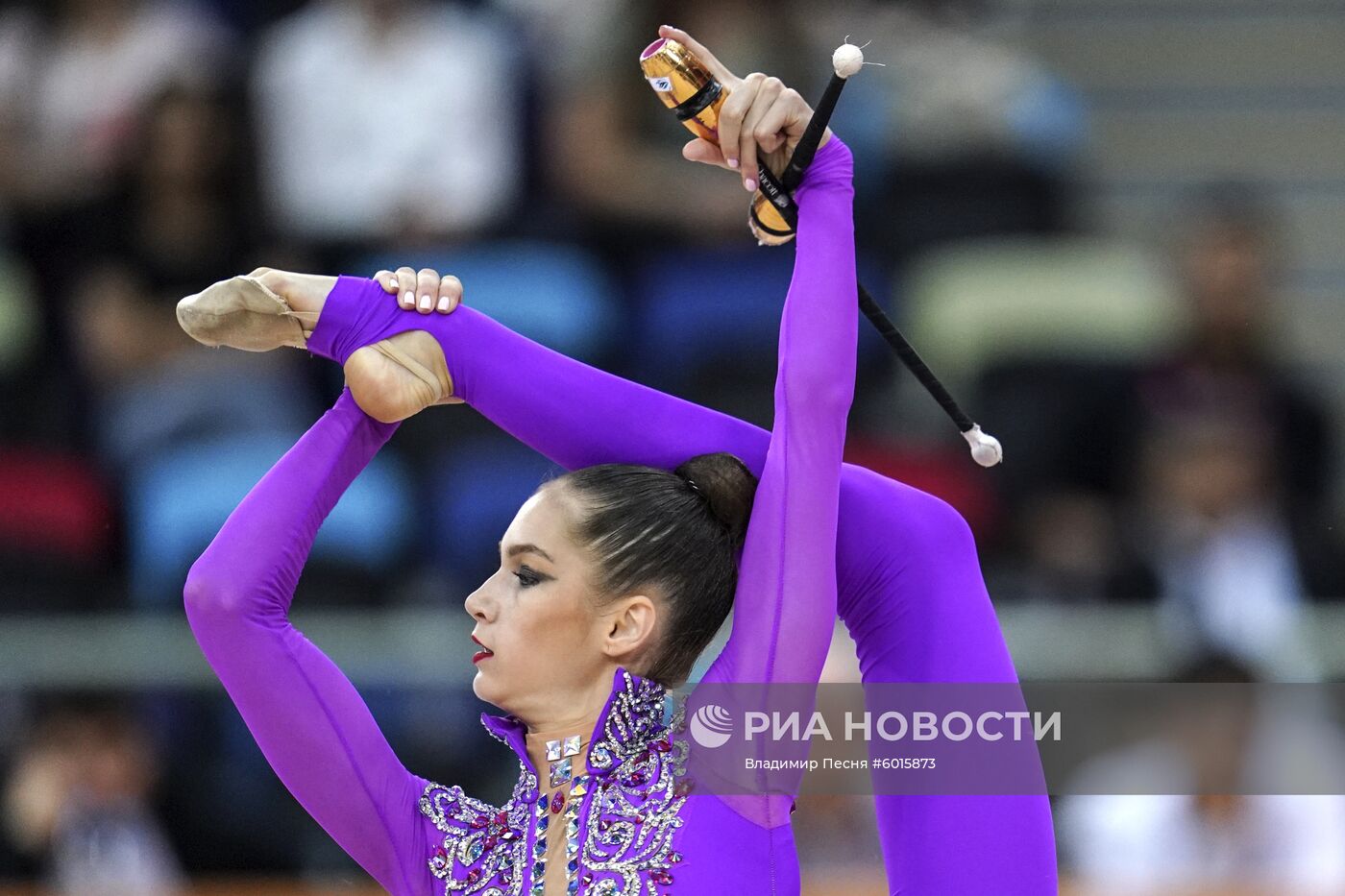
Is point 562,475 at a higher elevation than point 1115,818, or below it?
below

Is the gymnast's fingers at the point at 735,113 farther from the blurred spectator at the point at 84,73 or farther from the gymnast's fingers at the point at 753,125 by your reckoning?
the blurred spectator at the point at 84,73

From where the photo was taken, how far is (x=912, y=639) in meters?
2.04

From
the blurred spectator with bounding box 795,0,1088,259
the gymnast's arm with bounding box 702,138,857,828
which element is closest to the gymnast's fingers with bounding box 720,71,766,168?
the gymnast's arm with bounding box 702,138,857,828

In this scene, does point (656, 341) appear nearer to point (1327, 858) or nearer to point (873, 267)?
point (873, 267)

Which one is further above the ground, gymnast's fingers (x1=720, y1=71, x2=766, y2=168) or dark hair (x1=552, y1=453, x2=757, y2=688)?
gymnast's fingers (x1=720, y1=71, x2=766, y2=168)

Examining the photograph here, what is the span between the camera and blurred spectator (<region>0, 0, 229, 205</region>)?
4738mm

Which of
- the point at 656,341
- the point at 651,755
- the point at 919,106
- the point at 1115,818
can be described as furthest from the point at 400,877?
the point at 919,106

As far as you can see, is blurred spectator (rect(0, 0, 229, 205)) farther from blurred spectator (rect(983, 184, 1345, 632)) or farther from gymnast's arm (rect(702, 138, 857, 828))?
gymnast's arm (rect(702, 138, 857, 828))

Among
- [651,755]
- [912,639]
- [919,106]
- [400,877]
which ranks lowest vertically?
[400,877]

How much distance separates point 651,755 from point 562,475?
0.32m

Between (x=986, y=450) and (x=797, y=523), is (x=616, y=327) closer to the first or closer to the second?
(x=986, y=450)

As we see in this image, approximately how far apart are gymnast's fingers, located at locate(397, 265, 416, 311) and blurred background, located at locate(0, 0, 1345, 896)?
1469 mm

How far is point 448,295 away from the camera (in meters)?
2.05

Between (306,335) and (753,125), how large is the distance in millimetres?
527
